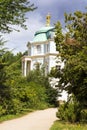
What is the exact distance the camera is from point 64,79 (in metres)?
21.6

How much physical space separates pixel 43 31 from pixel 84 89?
43.7 m

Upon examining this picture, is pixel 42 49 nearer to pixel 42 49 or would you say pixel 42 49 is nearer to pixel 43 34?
pixel 42 49

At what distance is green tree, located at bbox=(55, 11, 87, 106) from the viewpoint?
19.8 metres

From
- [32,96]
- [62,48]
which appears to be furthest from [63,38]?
[32,96]

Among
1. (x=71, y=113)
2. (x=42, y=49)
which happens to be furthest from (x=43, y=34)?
(x=71, y=113)

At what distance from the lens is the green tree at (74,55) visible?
65.1ft

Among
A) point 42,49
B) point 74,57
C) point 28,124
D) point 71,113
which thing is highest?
point 74,57

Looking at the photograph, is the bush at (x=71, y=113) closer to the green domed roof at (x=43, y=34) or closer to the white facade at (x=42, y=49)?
the white facade at (x=42, y=49)

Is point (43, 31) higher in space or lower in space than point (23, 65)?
higher

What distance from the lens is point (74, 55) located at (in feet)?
67.5

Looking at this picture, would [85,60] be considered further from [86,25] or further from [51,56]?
[51,56]

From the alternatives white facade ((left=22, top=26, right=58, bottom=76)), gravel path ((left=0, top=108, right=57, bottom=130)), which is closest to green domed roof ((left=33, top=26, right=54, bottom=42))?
white facade ((left=22, top=26, right=58, bottom=76))

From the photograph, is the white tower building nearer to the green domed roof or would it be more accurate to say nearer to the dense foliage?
the green domed roof

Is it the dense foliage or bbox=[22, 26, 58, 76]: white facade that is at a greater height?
the dense foliage
